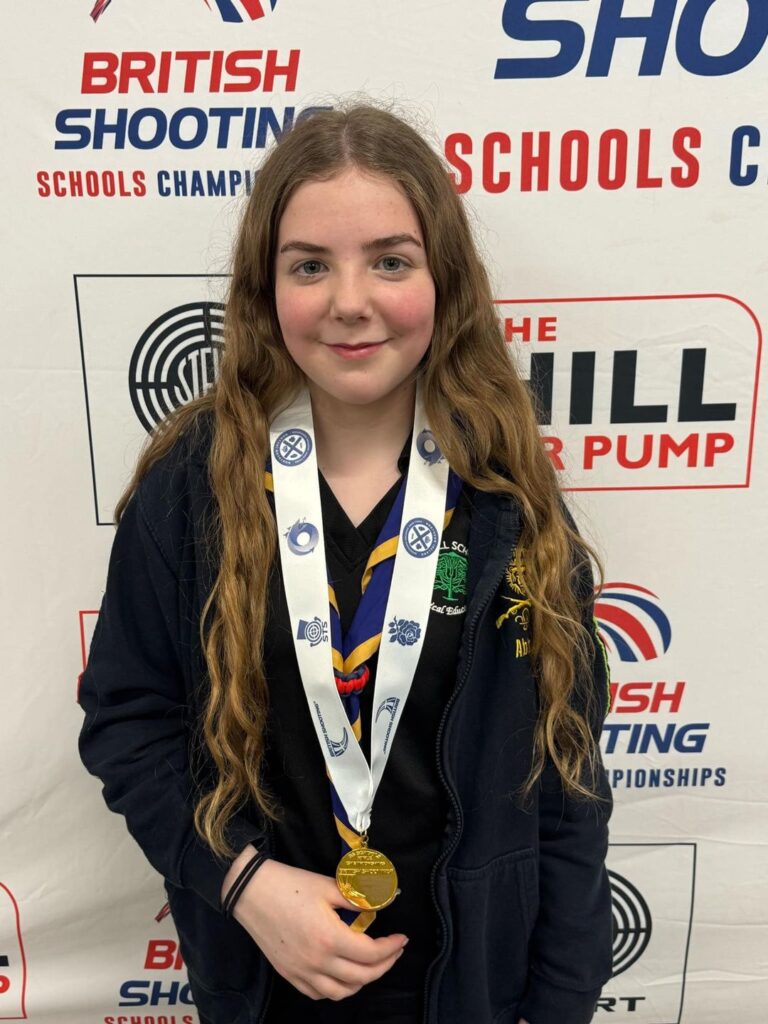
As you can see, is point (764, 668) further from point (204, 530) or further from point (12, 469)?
point (12, 469)

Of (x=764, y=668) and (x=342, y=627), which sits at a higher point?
(x=342, y=627)

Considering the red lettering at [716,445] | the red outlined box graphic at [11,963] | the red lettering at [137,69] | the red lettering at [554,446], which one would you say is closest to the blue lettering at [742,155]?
the red lettering at [716,445]

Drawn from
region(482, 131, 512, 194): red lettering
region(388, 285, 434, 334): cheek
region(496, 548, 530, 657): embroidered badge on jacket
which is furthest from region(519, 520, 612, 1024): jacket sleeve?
region(482, 131, 512, 194): red lettering

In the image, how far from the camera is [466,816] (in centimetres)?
124

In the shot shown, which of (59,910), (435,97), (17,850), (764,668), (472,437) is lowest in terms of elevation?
(59,910)

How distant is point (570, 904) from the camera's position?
1.29m

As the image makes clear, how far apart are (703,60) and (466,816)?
146 centimetres

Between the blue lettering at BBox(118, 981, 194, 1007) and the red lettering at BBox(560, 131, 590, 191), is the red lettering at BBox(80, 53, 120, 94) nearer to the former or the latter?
the red lettering at BBox(560, 131, 590, 191)

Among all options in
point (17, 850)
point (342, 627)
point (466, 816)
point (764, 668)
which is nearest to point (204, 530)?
point (342, 627)

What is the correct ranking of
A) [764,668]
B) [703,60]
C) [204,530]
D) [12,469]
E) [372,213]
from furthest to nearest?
[764,668], [12,469], [703,60], [204,530], [372,213]

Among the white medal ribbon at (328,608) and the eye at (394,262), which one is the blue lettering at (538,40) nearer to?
the eye at (394,262)

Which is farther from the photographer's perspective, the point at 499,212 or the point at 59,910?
the point at 59,910

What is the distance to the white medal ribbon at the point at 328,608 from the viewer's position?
3.95ft

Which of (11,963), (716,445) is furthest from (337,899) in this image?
(11,963)
